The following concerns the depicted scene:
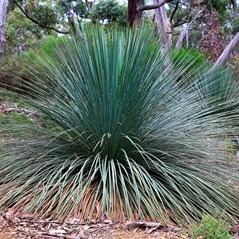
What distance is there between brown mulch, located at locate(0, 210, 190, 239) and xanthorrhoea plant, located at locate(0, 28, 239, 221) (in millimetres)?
112

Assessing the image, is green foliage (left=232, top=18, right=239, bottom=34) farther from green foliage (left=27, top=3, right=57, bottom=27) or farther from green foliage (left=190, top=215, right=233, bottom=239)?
green foliage (left=190, top=215, right=233, bottom=239)

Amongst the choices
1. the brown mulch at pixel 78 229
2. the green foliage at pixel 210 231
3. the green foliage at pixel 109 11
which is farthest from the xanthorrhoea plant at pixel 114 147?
the green foliage at pixel 109 11

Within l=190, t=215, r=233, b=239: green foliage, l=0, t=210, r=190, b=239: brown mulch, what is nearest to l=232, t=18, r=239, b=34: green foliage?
l=0, t=210, r=190, b=239: brown mulch

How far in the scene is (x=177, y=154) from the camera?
3.13 m

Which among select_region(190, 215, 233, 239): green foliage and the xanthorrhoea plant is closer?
select_region(190, 215, 233, 239): green foliage

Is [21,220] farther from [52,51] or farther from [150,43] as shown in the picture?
[150,43]

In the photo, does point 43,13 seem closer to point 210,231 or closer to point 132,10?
point 132,10

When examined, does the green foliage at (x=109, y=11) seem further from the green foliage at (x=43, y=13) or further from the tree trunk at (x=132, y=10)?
the tree trunk at (x=132, y=10)

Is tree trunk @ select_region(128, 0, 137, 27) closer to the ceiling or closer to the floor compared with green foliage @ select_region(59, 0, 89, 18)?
closer to the floor

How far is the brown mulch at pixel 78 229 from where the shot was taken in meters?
2.38

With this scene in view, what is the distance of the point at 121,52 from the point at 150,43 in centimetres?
32

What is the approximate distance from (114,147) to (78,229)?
2.67ft

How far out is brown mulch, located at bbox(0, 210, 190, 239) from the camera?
7.82ft

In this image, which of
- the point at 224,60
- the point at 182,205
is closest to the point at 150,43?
the point at 182,205
